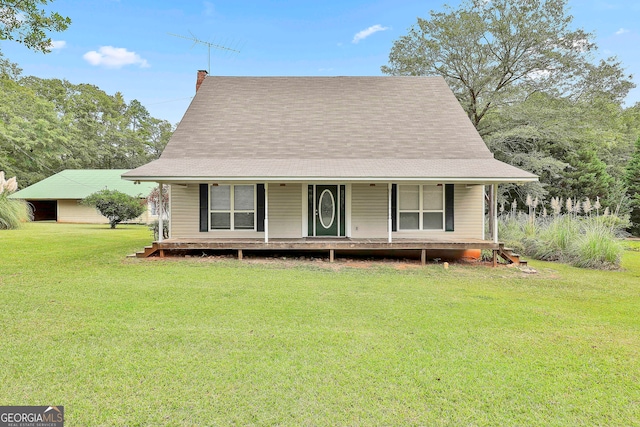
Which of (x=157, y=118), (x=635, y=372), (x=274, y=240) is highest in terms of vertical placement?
(x=157, y=118)

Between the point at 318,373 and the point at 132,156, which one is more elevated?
the point at 132,156

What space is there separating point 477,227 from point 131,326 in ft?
32.5

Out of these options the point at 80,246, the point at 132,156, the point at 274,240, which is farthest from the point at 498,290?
the point at 132,156

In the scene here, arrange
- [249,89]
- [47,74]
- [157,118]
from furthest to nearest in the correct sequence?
[157,118] < [47,74] < [249,89]

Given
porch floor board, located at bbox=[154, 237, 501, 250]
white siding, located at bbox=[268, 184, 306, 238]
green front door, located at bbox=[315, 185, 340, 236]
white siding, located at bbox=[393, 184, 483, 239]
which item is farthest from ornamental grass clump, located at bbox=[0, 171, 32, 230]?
white siding, located at bbox=[393, 184, 483, 239]

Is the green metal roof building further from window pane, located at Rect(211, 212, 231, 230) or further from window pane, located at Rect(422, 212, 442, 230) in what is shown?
window pane, located at Rect(422, 212, 442, 230)

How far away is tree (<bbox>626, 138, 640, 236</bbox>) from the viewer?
61.7 ft

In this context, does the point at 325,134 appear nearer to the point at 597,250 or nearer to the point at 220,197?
the point at 220,197

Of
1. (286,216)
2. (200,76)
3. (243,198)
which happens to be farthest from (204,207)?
(200,76)

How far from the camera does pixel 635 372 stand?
340cm

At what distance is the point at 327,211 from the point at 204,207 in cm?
371

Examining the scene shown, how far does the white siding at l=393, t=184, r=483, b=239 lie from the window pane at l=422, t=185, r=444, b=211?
49 cm

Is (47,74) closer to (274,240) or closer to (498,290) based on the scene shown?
(274,240)

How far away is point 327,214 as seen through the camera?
436 inches
